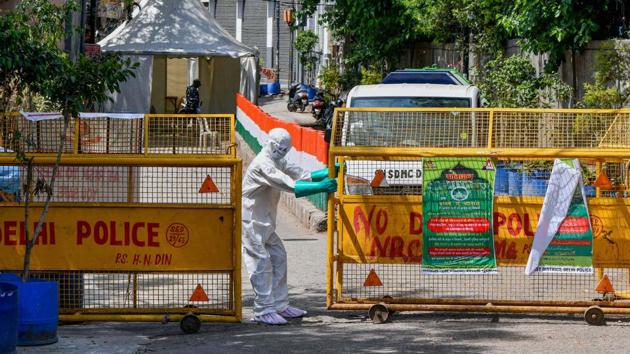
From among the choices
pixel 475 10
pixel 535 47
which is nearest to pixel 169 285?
pixel 535 47

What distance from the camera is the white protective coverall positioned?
35.8ft

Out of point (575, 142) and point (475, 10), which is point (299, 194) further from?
point (475, 10)

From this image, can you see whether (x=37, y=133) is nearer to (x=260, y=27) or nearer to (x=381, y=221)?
(x=381, y=221)

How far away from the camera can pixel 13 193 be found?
10.8 metres

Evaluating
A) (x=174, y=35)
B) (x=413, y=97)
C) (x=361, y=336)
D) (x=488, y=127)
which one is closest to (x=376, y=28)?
(x=174, y=35)

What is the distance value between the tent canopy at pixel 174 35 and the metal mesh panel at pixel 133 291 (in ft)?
73.6

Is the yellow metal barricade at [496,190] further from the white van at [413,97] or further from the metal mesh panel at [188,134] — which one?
the white van at [413,97]

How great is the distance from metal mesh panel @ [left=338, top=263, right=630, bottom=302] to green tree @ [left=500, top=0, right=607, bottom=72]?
11.3 m

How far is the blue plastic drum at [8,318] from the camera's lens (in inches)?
345

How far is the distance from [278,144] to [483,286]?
2410mm

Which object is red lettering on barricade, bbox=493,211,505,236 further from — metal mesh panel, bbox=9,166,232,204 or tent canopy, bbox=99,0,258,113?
tent canopy, bbox=99,0,258,113

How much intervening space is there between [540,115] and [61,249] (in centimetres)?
443

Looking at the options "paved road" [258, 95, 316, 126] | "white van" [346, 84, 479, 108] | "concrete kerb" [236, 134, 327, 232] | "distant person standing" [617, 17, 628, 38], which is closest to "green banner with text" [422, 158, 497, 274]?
"concrete kerb" [236, 134, 327, 232]

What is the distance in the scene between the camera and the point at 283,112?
50.3m
